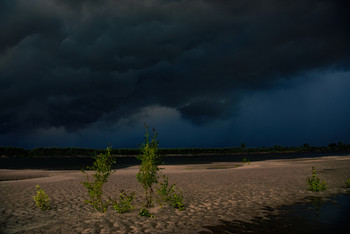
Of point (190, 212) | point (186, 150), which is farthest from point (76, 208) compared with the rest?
point (186, 150)

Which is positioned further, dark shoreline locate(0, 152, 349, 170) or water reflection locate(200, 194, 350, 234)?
dark shoreline locate(0, 152, 349, 170)

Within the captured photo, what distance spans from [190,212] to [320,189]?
8478 millimetres

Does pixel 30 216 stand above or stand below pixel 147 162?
below

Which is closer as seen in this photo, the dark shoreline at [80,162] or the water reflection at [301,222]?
the water reflection at [301,222]

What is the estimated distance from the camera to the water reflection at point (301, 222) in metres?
7.44

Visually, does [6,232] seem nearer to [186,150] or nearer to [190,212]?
[190,212]

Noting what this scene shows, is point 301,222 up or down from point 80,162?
up

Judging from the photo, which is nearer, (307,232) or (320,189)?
(307,232)

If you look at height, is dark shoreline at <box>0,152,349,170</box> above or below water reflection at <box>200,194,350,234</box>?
below

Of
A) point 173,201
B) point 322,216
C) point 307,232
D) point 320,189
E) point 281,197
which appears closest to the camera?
point 307,232

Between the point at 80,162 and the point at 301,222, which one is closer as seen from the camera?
the point at 301,222

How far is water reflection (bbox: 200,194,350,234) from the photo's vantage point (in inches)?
293

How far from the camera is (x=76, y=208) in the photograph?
10922 millimetres

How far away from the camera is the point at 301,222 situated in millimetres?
8195
